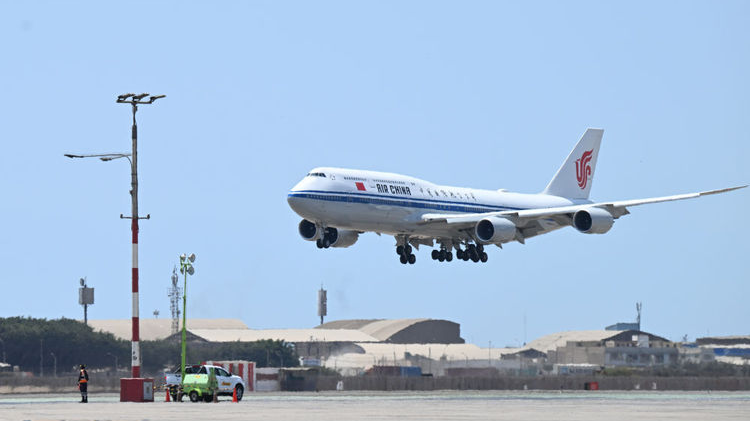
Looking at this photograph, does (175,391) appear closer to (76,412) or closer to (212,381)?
(212,381)

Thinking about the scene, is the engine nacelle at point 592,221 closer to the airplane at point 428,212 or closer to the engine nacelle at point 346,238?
the airplane at point 428,212

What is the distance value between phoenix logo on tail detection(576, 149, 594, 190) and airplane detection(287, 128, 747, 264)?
4.21 meters

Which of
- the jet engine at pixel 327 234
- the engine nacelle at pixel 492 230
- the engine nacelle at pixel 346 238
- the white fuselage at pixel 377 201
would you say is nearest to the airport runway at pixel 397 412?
the white fuselage at pixel 377 201

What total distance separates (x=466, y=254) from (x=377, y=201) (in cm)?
1273

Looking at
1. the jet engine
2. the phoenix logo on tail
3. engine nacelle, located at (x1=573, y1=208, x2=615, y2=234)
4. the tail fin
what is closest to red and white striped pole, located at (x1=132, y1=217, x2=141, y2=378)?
the jet engine

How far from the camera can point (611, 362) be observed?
156625mm

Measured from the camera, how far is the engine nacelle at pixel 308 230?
8094 centimetres

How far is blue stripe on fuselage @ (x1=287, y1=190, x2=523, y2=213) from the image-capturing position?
75.1m

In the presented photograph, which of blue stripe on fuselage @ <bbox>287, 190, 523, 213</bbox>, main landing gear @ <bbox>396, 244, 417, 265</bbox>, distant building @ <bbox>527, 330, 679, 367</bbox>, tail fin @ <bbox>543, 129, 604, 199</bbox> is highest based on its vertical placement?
tail fin @ <bbox>543, 129, 604, 199</bbox>

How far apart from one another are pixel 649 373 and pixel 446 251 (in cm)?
4800

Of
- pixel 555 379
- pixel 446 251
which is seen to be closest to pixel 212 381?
pixel 446 251

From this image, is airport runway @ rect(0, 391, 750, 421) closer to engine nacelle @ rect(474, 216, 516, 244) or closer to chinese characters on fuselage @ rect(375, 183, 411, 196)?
chinese characters on fuselage @ rect(375, 183, 411, 196)

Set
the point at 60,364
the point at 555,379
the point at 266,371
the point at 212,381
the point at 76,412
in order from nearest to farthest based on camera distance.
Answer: the point at 76,412 → the point at 212,381 → the point at 266,371 → the point at 555,379 → the point at 60,364

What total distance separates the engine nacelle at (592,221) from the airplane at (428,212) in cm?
6
